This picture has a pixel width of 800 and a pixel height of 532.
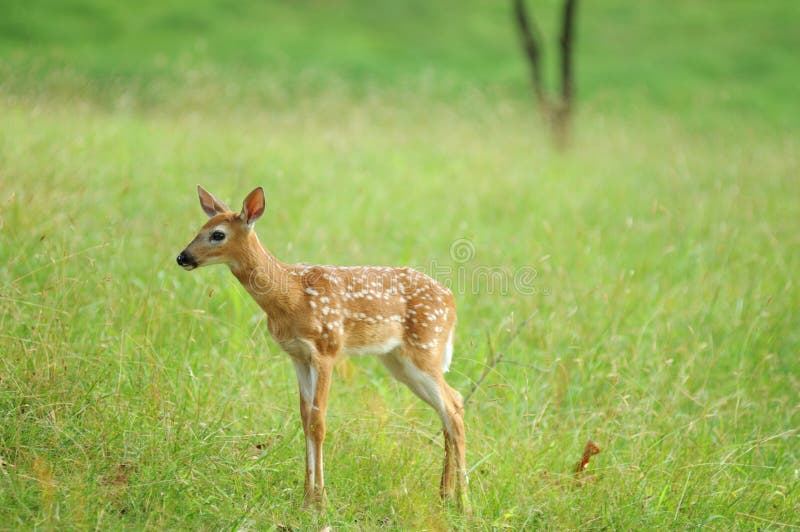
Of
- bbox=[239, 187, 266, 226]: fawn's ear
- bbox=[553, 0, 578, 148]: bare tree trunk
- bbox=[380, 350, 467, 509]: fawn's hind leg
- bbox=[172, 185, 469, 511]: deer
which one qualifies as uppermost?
bbox=[553, 0, 578, 148]: bare tree trunk

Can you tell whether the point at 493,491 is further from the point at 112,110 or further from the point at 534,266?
the point at 112,110

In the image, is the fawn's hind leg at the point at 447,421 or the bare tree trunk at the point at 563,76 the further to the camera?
the bare tree trunk at the point at 563,76

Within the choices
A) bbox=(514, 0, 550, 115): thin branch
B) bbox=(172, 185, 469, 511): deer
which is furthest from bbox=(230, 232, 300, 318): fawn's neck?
bbox=(514, 0, 550, 115): thin branch

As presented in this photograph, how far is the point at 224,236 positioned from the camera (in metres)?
3.61

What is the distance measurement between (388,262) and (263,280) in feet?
9.43

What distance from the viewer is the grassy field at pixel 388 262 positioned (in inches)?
149

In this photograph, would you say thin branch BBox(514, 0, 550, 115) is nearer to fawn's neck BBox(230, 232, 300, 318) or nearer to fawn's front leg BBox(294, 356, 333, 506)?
fawn's neck BBox(230, 232, 300, 318)

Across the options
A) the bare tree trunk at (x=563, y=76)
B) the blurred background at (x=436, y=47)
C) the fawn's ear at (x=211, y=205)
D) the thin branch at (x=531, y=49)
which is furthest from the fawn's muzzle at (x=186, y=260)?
the thin branch at (x=531, y=49)

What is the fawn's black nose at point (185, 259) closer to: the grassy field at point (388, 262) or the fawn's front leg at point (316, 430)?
the fawn's front leg at point (316, 430)

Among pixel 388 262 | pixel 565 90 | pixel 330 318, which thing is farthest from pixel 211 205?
pixel 565 90

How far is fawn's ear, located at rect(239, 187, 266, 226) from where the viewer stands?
3.58 meters

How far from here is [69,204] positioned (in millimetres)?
5934

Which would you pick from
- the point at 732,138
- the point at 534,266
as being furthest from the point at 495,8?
the point at 534,266

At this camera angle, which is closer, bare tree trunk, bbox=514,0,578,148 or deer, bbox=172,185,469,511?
deer, bbox=172,185,469,511
